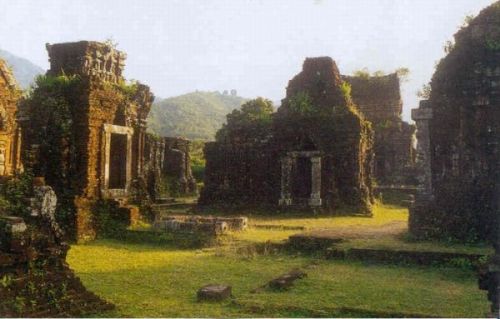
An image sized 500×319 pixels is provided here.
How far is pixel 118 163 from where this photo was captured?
15.2m

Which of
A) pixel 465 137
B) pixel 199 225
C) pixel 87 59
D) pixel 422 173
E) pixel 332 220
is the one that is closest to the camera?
pixel 465 137

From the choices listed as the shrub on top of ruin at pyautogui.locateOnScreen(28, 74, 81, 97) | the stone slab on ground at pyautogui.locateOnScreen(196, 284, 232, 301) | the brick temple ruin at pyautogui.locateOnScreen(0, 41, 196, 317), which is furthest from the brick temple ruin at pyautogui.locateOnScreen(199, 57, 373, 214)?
the stone slab on ground at pyautogui.locateOnScreen(196, 284, 232, 301)

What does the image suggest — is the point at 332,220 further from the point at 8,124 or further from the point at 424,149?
the point at 8,124

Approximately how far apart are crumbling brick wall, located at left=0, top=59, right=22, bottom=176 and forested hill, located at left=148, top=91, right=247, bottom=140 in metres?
50.8

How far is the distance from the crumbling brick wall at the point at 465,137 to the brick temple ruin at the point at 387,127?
18871 mm

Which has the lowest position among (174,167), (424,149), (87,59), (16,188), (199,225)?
(199,225)

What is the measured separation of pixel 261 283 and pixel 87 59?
37.1 feet

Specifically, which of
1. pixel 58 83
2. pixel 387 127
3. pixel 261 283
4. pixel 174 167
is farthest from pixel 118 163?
pixel 387 127

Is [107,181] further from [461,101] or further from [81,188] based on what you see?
[461,101]

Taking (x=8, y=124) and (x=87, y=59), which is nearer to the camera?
(x=8, y=124)

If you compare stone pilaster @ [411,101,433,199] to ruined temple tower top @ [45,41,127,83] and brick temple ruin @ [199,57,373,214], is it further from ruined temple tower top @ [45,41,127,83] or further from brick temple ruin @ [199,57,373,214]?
ruined temple tower top @ [45,41,127,83]

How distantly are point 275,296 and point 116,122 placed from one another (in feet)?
31.3

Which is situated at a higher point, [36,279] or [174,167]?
[174,167]

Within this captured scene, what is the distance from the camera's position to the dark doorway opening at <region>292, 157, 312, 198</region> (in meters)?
21.3
